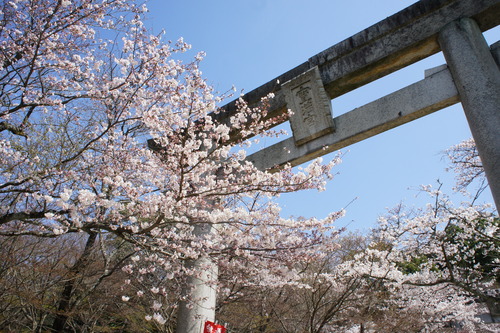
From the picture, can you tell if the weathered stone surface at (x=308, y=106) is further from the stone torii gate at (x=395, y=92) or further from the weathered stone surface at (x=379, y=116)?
the weathered stone surface at (x=379, y=116)

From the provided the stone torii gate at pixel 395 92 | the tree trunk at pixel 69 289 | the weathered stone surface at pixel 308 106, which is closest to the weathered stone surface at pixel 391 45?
the stone torii gate at pixel 395 92

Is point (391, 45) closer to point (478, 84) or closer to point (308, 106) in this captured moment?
point (478, 84)

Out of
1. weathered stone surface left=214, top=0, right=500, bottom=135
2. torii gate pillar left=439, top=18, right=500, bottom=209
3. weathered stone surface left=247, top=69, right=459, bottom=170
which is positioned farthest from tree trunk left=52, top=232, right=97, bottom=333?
torii gate pillar left=439, top=18, right=500, bottom=209

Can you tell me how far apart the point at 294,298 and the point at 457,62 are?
11.1 meters

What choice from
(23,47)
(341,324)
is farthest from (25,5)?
(341,324)

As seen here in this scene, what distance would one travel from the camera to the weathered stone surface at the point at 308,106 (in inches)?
188

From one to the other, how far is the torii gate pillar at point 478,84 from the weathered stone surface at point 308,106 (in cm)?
176

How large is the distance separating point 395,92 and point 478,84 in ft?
3.26

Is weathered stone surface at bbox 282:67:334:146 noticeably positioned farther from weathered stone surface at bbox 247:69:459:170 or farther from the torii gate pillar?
the torii gate pillar

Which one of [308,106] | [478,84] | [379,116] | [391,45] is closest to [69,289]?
[308,106]

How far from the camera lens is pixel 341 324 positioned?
1166cm

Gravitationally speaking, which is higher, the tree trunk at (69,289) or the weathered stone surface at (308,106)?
the weathered stone surface at (308,106)

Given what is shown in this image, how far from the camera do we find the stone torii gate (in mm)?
3688

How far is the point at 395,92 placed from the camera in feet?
14.4
